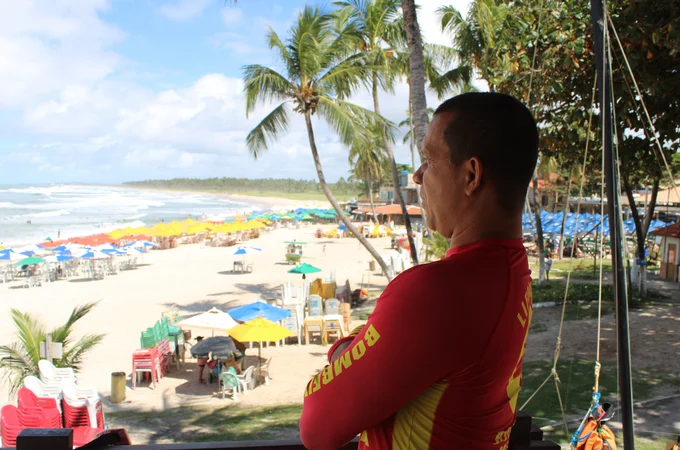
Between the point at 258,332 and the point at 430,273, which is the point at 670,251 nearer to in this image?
the point at 258,332

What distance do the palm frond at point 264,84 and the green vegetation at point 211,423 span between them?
773 centimetres

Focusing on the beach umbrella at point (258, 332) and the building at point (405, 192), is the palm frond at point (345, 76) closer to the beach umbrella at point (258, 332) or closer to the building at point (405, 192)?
the beach umbrella at point (258, 332)

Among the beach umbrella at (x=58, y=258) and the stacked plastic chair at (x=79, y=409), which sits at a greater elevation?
the beach umbrella at (x=58, y=258)

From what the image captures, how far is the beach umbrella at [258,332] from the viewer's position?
33.7 ft

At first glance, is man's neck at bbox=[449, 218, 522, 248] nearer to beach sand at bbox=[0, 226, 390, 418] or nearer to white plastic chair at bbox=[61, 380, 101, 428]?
white plastic chair at bbox=[61, 380, 101, 428]

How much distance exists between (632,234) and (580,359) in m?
20.0

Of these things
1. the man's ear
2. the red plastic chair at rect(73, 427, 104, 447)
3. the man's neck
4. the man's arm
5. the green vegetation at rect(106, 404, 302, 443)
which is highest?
the man's ear

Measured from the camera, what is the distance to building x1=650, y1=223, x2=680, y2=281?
16469 mm

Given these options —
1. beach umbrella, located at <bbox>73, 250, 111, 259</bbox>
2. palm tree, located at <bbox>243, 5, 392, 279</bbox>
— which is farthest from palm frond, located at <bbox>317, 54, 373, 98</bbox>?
beach umbrella, located at <bbox>73, 250, 111, 259</bbox>

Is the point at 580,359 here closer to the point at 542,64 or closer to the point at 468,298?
the point at 542,64

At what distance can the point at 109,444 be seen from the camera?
1614mm

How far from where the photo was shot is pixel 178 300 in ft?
60.1

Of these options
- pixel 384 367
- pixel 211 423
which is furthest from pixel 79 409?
pixel 384 367

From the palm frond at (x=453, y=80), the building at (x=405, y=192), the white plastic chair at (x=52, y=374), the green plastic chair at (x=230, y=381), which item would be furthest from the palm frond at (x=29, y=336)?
the building at (x=405, y=192)
